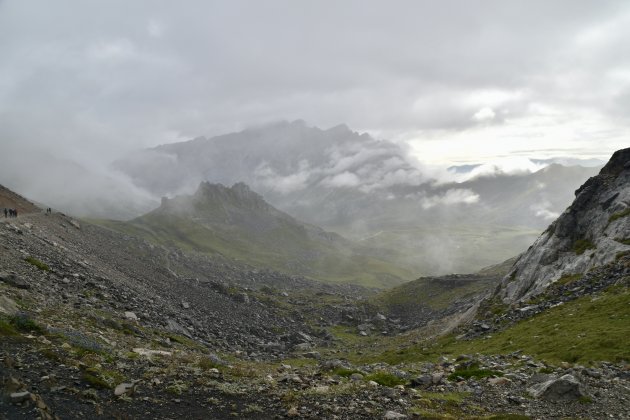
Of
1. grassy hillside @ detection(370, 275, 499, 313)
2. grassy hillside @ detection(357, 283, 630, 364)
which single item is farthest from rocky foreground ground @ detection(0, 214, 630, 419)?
grassy hillside @ detection(370, 275, 499, 313)

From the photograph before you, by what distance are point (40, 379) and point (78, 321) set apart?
54.8 feet

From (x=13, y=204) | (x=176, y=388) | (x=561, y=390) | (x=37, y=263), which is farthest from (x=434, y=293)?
(x=176, y=388)

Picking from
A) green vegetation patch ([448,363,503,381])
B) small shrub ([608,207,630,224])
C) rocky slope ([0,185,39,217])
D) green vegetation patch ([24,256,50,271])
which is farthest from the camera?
rocky slope ([0,185,39,217])

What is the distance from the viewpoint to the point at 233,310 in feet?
306

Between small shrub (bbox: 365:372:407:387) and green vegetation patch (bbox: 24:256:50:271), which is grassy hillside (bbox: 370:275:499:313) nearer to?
small shrub (bbox: 365:372:407:387)

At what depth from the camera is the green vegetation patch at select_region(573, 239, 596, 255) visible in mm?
65988

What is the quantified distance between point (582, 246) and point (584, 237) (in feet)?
10.1

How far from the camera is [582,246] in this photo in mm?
68000

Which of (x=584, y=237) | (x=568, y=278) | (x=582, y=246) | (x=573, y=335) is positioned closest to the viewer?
(x=573, y=335)

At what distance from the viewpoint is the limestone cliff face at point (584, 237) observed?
61.6 meters

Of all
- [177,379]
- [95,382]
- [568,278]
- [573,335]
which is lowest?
[177,379]

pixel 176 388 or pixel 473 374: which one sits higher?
pixel 176 388

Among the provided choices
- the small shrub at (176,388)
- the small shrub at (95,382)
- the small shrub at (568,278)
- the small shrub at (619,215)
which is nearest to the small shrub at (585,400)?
the small shrub at (176,388)

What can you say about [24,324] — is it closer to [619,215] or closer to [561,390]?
Answer: [561,390]
